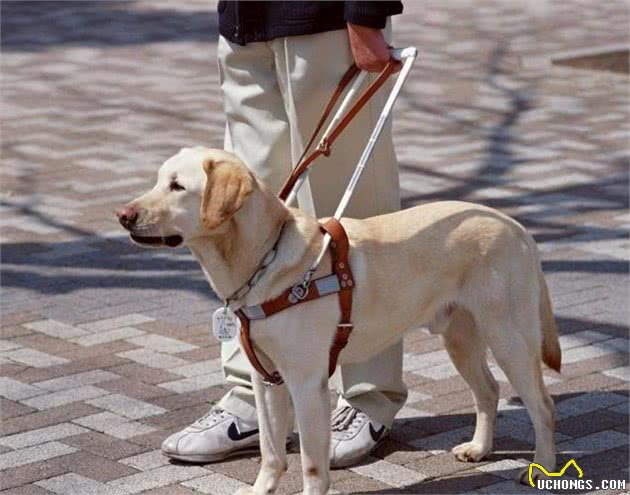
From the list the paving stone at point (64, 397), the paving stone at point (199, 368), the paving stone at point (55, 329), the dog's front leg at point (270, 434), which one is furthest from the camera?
the paving stone at point (55, 329)

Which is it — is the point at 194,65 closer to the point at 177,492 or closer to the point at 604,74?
the point at 604,74

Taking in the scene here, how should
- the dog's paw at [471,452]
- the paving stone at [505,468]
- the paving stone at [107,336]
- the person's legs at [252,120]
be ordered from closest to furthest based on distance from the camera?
the paving stone at [505,468] < the dog's paw at [471,452] < the person's legs at [252,120] < the paving stone at [107,336]

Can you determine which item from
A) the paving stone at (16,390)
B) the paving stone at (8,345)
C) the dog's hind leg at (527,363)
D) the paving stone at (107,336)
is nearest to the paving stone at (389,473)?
the dog's hind leg at (527,363)

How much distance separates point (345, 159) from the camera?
479cm

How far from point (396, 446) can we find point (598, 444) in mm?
677

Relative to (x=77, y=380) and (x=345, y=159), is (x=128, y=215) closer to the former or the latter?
(x=345, y=159)

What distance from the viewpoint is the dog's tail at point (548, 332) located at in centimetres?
452

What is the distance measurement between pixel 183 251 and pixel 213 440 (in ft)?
9.19

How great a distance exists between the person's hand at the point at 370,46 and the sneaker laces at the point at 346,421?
1.17m

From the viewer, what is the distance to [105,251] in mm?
7414

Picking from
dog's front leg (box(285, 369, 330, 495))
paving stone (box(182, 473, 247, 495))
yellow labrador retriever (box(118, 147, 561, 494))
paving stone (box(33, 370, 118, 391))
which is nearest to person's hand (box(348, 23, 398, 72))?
yellow labrador retriever (box(118, 147, 561, 494))

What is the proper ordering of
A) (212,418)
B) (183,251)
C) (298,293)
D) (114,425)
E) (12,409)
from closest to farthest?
1. (298,293)
2. (212,418)
3. (114,425)
4. (12,409)
5. (183,251)

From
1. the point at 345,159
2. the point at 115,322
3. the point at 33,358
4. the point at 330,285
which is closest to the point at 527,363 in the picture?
the point at 330,285

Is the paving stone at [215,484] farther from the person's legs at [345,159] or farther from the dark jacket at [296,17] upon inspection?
the dark jacket at [296,17]
